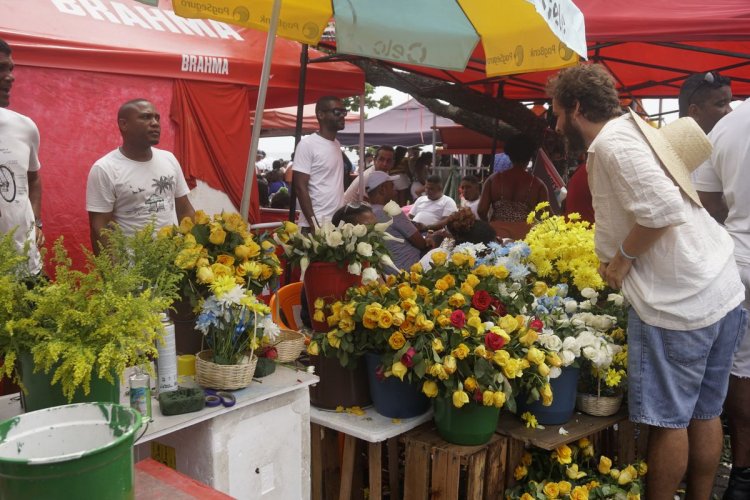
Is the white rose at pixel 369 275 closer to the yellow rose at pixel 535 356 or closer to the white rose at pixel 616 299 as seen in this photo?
the yellow rose at pixel 535 356

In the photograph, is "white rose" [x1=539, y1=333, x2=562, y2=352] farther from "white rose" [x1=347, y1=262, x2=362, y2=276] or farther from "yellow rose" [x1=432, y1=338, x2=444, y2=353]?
"white rose" [x1=347, y1=262, x2=362, y2=276]

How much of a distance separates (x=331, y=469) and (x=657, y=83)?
5896mm

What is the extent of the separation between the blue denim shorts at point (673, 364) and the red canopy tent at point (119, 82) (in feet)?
13.4

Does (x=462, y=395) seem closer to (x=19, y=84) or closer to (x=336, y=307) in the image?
(x=336, y=307)

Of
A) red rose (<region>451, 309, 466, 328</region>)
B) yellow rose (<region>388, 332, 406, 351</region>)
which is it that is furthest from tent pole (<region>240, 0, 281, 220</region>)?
red rose (<region>451, 309, 466, 328</region>)

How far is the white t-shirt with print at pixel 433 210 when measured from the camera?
707 centimetres

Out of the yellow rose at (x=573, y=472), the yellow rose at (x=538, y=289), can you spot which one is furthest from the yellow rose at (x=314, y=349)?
the yellow rose at (x=573, y=472)

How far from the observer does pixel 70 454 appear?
1228mm

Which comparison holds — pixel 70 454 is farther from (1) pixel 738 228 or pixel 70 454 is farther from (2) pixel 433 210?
(2) pixel 433 210

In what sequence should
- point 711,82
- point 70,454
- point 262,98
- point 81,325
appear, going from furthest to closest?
point 711,82, point 262,98, point 81,325, point 70,454

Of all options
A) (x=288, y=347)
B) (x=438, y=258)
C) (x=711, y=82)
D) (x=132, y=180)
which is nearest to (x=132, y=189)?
(x=132, y=180)

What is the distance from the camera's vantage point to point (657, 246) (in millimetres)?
2348

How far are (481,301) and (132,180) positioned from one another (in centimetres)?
212

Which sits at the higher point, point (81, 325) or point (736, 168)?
point (736, 168)
